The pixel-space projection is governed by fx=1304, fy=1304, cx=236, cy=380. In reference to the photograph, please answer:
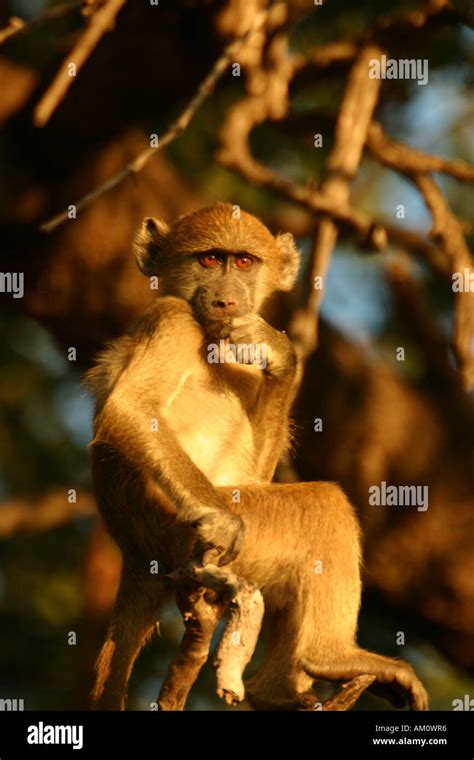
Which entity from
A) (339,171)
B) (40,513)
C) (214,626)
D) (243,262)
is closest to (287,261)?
(243,262)

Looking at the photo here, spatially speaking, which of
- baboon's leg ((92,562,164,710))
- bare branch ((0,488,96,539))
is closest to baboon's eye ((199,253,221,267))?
baboon's leg ((92,562,164,710))

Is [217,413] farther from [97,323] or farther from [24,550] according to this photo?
[24,550]

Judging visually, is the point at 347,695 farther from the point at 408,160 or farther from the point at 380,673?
the point at 408,160

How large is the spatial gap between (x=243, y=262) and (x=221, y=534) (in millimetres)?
1903

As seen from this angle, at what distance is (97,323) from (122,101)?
1.68 meters

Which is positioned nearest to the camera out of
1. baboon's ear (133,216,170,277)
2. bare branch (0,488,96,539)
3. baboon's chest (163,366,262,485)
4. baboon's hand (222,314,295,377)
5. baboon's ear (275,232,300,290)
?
baboon's hand (222,314,295,377)

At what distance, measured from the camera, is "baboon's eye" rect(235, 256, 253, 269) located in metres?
6.97

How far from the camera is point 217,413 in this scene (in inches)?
262

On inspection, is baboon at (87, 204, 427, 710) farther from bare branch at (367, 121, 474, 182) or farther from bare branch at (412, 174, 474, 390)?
bare branch at (367, 121, 474, 182)

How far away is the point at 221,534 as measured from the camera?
18.3 ft

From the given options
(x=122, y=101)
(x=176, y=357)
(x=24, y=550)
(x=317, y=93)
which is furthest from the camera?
(x=24, y=550)

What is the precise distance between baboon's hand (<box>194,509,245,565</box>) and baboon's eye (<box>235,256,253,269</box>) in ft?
5.76

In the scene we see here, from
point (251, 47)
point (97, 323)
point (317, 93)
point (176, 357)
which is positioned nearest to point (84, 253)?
point (97, 323)

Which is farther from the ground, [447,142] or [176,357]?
[447,142]
